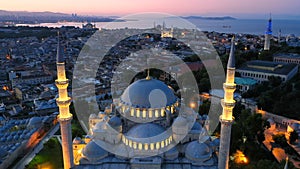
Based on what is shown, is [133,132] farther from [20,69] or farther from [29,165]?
[20,69]

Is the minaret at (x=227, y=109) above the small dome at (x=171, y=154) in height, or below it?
above

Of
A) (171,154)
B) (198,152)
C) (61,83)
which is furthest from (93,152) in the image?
(198,152)

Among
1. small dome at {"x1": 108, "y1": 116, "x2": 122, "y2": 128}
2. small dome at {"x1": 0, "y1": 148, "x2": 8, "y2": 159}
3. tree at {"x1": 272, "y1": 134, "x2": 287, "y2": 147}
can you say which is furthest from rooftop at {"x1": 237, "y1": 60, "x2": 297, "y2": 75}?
small dome at {"x1": 0, "y1": 148, "x2": 8, "y2": 159}

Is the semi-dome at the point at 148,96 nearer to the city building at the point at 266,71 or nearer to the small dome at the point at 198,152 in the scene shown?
the small dome at the point at 198,152

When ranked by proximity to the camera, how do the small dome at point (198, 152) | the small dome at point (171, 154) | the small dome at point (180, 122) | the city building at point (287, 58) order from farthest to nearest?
the city building at point (287, 58), the small dome at point (180, 122), the small dome at point (171, 154), the small dome at point (198, 152)

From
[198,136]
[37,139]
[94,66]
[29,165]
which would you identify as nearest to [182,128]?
[198,136]

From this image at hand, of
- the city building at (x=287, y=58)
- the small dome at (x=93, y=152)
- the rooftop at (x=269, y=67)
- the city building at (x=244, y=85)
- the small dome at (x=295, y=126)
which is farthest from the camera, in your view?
the city building at (x=287, y=58)

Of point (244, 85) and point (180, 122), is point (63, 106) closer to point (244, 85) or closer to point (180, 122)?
point (180, 122)

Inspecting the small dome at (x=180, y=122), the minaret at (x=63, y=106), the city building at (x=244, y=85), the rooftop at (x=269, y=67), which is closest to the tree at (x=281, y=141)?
the small dome at (x=180, y=122)
